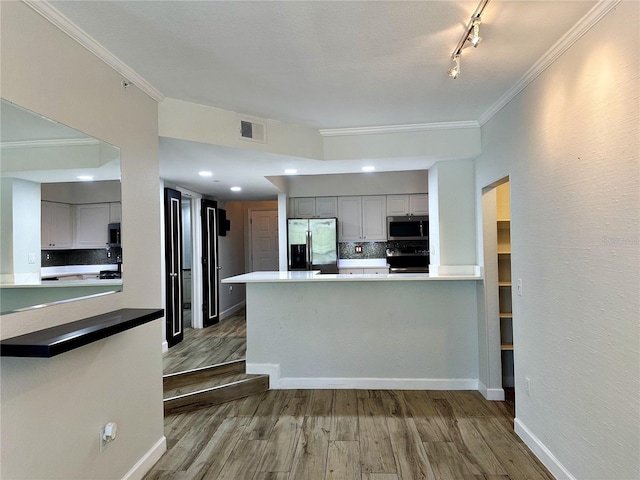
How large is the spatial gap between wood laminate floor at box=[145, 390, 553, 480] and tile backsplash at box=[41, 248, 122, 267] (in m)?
1.40

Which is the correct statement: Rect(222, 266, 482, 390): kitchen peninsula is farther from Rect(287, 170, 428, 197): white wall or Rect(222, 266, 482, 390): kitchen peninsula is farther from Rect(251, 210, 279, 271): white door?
Rect(251, 210, 279, 271): white door

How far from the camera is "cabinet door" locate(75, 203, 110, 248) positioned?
71.5 inches

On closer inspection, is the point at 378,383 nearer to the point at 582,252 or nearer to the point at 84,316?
the point at 582,252

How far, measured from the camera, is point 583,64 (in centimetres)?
182

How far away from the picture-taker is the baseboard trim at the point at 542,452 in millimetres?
2057

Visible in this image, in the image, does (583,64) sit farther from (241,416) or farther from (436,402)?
(241,416)

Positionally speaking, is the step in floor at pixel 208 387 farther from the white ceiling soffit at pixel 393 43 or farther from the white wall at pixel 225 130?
the white ceiling soffit at pixel 393 43

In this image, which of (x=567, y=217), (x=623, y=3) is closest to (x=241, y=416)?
(x=567, y=217)

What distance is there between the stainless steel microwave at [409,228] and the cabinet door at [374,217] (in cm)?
26

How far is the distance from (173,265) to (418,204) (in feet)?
12.8

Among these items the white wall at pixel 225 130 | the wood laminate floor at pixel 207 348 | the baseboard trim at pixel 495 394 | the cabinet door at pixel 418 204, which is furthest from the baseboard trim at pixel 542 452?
the cabinet door at pixel 418 204

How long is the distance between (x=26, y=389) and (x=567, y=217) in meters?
2.72

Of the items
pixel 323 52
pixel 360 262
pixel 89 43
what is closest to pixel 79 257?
pixel 89 43

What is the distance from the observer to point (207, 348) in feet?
13.8
